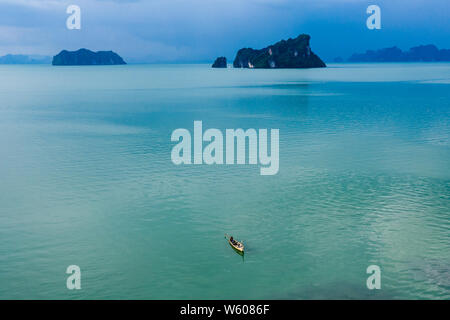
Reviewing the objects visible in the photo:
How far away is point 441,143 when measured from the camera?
60.8 m

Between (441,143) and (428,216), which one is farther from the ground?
(441,143)

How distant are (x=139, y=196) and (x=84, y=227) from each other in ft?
22.4

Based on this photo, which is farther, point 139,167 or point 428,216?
point 139,167

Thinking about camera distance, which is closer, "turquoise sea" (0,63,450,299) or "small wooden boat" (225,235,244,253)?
"turquoise sea" (0,63,450,299)

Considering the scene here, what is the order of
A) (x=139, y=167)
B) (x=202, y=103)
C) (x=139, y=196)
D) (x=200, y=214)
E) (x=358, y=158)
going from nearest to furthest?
(x=200, y=214), (x=139, y=196), (x=139, y=167), (x=358, y=158), (x=202, y=103)

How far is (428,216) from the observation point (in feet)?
113

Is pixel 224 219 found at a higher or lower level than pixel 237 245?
higher

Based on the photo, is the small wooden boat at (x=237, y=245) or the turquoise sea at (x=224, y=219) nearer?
the turquoise sea at (x=224, y=219)

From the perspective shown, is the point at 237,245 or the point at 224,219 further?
the point at 224,219
